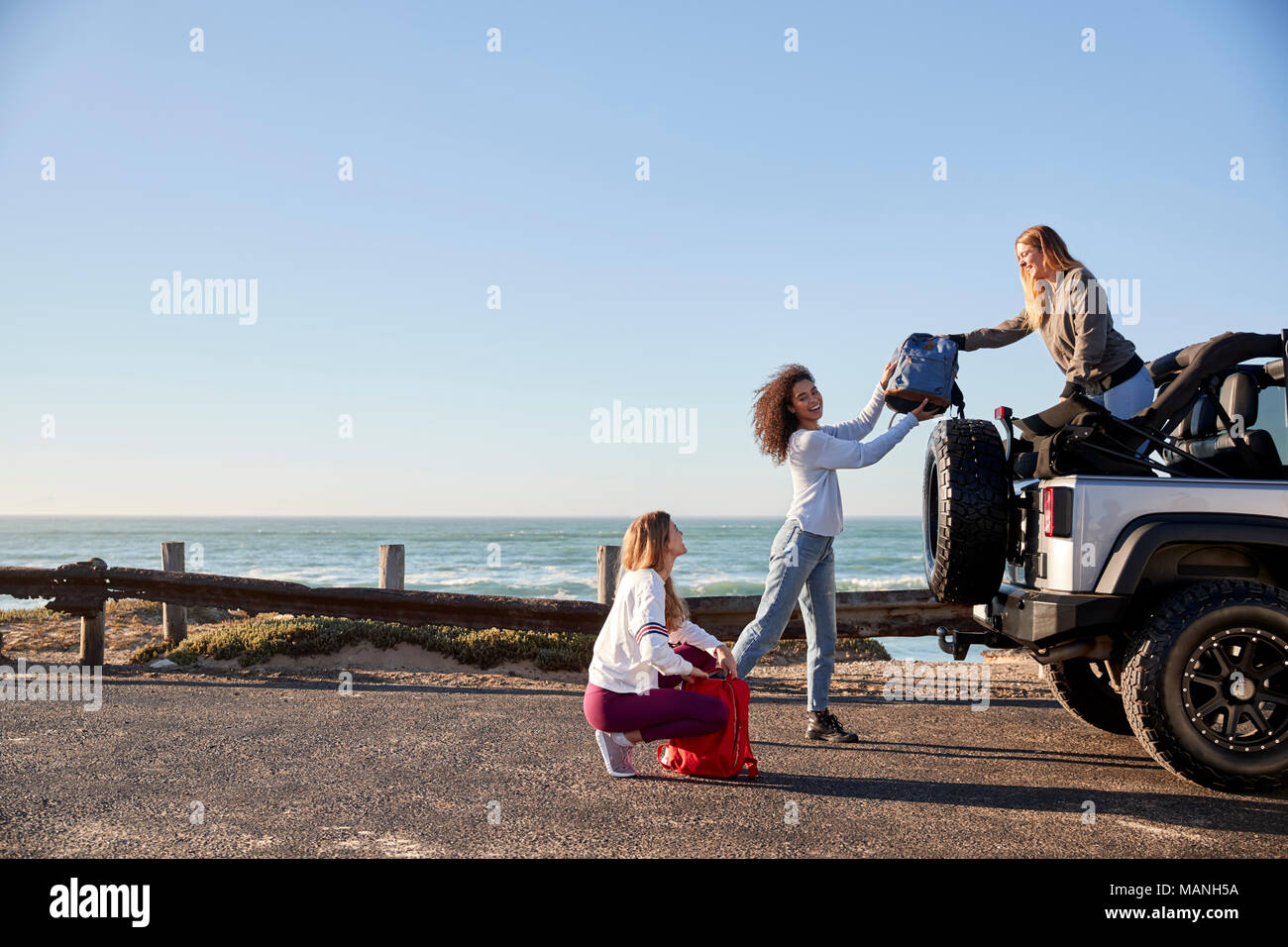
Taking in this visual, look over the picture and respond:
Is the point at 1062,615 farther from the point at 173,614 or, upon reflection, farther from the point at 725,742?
the point at 173,614

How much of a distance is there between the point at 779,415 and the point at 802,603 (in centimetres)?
115

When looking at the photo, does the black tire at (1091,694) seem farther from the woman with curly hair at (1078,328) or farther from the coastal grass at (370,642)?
the coastal grass at (370,642)

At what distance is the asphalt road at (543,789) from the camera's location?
3.73 metres

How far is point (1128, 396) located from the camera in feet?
17.3

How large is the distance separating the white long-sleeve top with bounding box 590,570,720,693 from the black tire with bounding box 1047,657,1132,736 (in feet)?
9.64

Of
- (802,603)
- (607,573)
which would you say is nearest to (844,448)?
(802,603)

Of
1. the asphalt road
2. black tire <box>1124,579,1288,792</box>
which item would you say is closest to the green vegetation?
the asphalt road

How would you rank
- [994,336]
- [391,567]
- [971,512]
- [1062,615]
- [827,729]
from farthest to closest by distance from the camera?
[391,567], [994,336], [827,729], [971,512], [1062,615]

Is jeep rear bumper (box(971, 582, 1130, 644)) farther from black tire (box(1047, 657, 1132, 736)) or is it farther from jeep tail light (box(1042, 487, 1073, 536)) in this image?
black tire (box(1047, 657, 1132, 736))

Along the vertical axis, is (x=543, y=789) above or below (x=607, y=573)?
below

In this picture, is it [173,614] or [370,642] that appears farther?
[173,614]

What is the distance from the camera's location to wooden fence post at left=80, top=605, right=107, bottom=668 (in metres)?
8.61
